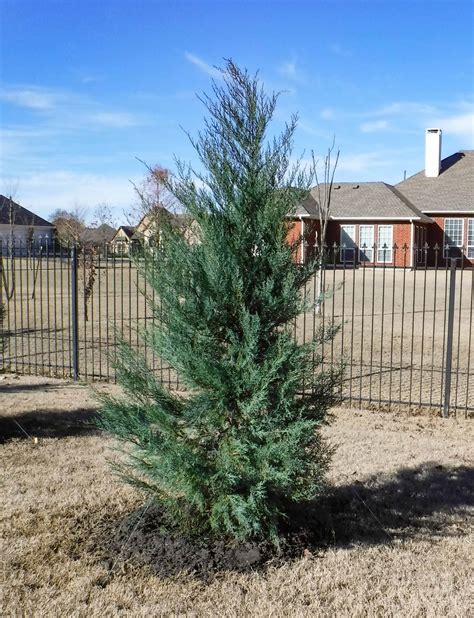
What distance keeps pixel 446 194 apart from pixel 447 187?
0.77 metres

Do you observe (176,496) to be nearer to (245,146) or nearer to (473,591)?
(473,591)

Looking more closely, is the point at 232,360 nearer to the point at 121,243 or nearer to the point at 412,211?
the point at 121,243

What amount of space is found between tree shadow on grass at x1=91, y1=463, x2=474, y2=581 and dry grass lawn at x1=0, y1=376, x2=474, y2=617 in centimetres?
2

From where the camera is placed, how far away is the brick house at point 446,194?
118 feet

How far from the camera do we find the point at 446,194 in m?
37.0

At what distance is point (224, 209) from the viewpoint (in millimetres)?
3748

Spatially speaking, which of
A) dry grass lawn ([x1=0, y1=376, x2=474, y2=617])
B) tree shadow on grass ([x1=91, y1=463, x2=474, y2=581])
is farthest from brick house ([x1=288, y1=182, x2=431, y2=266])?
tree shadow on grass ([x1=91, y1=463, x2=474, y2=581])

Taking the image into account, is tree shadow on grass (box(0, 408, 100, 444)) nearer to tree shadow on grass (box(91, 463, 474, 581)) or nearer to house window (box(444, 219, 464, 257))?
tree shadow on grass (box(91, 463, 474, 581))

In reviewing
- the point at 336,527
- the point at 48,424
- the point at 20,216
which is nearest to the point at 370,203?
the point at 20,216

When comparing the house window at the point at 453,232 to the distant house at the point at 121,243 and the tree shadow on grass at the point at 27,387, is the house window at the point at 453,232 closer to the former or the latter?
the distant house at the point at 121,243

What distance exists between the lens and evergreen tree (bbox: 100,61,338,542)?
356 centimetres

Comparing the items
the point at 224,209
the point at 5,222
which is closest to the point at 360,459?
the point at 224,209

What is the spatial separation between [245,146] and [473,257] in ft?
113

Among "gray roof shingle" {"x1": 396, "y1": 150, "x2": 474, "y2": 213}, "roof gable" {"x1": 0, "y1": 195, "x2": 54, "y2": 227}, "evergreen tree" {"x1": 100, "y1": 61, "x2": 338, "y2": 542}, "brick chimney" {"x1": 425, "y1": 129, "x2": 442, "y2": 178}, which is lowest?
"evergreen tree" {"x1": 100, "y1": 61, "x2": 338, "y2": 542}
